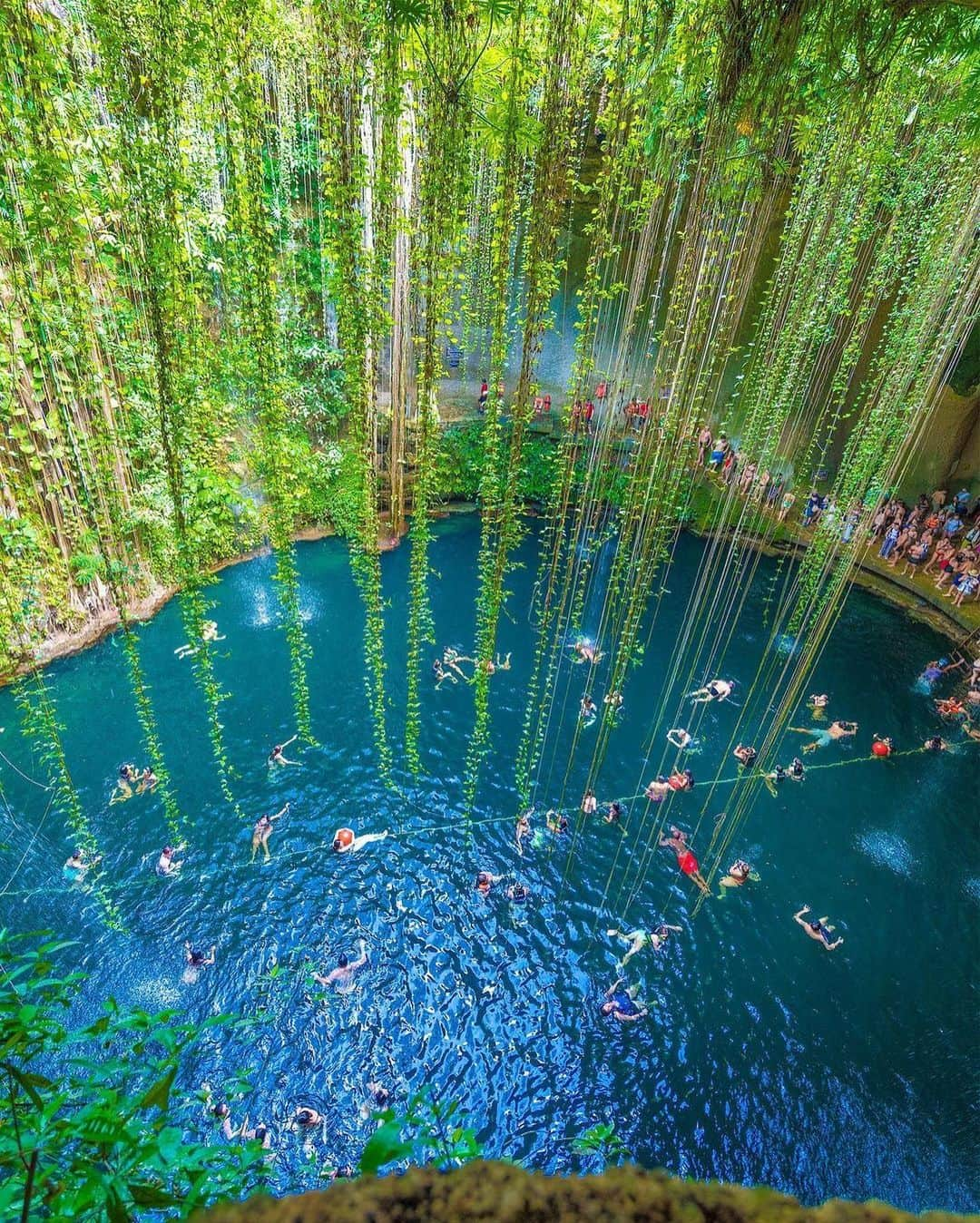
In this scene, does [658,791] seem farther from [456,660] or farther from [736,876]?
[456,660]

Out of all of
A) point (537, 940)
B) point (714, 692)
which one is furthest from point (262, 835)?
point (714, 692)

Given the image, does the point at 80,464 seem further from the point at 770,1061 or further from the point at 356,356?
the point at 770,1061

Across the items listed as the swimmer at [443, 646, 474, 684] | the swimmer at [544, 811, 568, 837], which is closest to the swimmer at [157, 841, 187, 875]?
the swimmer at [544, 811, 568, 837]

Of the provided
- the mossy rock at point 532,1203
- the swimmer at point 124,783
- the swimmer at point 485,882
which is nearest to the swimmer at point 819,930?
the swimmer at point 485,882

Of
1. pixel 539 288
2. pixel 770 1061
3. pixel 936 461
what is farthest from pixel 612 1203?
pixel 936 461

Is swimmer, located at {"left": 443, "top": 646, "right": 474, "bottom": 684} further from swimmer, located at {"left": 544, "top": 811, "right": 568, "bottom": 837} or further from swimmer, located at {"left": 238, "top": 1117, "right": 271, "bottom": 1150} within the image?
swimmer, located at {"left": 238, "top": 1117, "right": 271, "bottom": 1150}

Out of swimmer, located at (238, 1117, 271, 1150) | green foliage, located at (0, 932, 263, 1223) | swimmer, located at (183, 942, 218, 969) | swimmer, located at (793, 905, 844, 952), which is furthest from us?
swimmer, located at (793, 905, 844, 952)

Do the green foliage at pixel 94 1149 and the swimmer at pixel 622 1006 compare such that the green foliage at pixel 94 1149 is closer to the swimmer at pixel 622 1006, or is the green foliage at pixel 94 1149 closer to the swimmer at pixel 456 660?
the swimmer at pixel 622 1006
